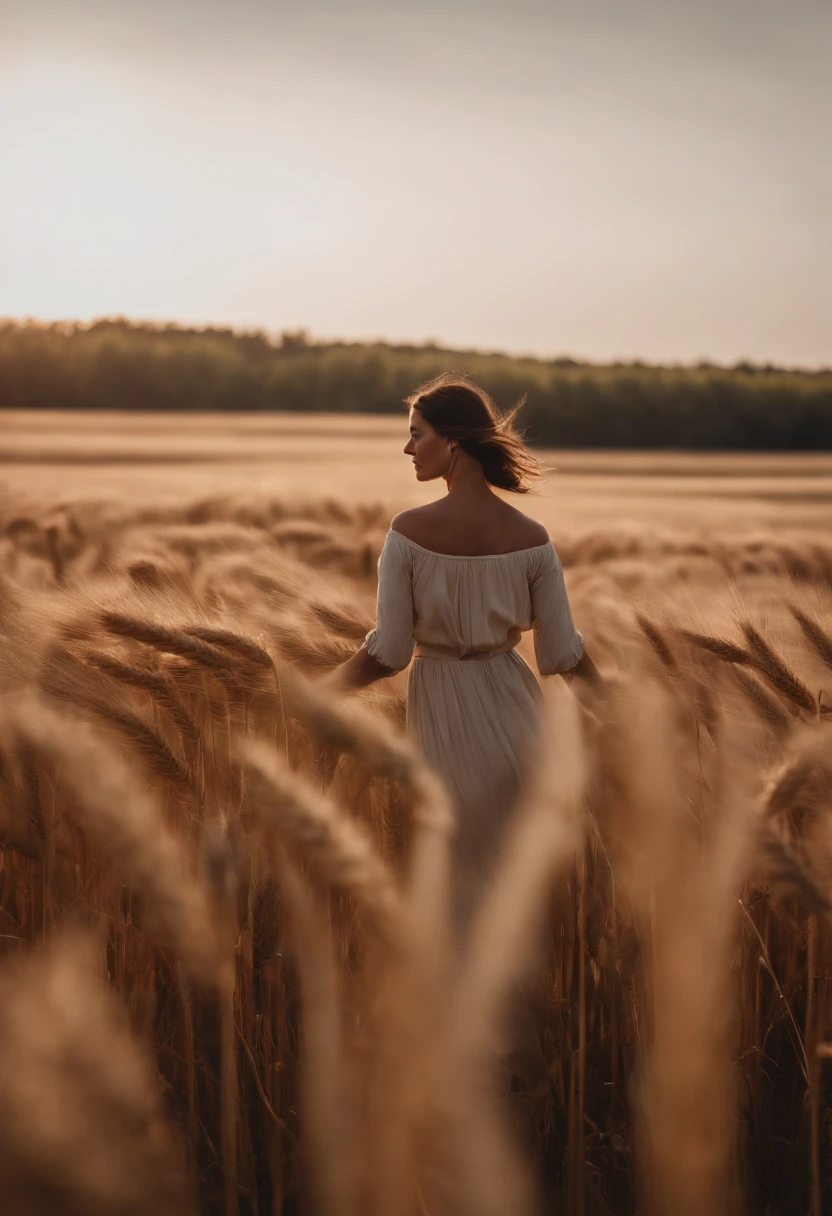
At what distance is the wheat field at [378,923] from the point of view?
60 cm

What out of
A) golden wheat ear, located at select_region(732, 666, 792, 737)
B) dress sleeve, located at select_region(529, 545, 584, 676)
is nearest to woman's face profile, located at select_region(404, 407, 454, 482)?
dress sleeve, located at select_region(529, 545, 584, 676)

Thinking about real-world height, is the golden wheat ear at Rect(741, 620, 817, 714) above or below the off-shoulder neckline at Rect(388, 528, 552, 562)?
below

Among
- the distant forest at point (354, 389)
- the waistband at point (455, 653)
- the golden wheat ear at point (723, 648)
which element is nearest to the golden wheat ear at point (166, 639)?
the waistband at point (455, 653)

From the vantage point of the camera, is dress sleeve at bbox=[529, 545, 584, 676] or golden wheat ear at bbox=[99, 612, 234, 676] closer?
golden wheat ear at bbox=[99, 612, 234, 676]

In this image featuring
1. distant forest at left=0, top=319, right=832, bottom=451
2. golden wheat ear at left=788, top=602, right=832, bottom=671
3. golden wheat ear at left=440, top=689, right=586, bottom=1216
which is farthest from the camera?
distant forest at left=0, top=319, right=832, bottom=451

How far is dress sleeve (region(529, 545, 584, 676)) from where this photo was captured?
91.2 inches

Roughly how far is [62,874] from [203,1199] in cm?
72

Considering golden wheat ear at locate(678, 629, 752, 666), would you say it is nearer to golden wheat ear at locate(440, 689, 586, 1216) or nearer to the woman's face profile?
the woman's face profile

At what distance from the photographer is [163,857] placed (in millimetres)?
839

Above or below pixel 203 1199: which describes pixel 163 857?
above

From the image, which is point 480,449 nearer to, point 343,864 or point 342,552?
point 343,864

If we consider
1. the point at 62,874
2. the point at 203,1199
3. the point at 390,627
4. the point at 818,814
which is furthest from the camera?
the point at 390,627

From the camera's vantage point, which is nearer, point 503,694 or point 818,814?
point 818,814

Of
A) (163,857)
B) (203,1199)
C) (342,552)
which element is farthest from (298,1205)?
(342,552)
